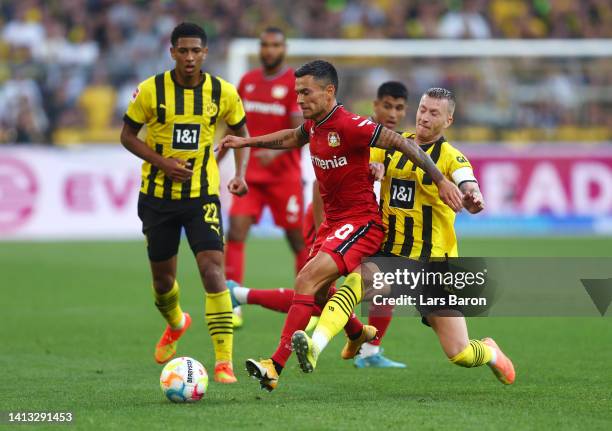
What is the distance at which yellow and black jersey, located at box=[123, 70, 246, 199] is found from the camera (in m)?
8.10

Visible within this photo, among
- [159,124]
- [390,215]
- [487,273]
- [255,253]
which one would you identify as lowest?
[255,253]

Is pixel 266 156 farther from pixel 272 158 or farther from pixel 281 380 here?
pixel 281 380

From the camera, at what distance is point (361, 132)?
23.3ft

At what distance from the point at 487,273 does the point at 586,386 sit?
45.1 inches

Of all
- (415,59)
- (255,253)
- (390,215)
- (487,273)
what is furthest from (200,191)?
(415,59)

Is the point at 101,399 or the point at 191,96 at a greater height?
the point at 191,96

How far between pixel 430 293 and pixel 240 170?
1.88 meters

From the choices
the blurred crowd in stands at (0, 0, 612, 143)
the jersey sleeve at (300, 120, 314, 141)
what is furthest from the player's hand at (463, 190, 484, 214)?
the blurred crowd in stands at (0, 0, 612, 143)

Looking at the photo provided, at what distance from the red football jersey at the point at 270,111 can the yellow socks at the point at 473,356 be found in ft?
14.6

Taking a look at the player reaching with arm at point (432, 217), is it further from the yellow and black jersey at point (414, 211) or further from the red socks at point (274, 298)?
the red socks at point (274, 298)

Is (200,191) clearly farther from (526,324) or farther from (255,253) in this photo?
(255,253)

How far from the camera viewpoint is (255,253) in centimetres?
1759

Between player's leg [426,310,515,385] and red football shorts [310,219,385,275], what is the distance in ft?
2.00

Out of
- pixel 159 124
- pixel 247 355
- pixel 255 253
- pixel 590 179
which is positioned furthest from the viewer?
pixel 590 179
